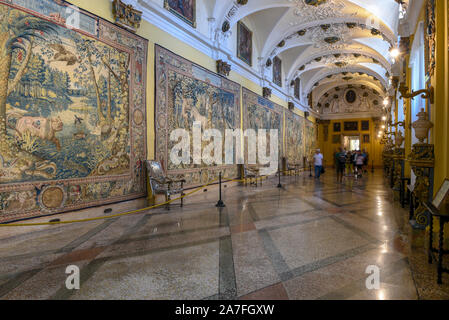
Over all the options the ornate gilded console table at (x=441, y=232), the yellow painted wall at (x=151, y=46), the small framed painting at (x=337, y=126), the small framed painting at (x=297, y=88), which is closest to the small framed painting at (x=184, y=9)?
the yellow painted wall at (x=151, y=46)

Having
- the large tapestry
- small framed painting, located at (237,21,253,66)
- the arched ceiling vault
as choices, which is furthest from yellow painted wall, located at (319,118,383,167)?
the large tapestry

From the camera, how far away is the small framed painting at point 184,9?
298 inches

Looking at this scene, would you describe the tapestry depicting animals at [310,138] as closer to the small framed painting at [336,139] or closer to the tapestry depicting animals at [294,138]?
the tapestry depicting animals at [294,138]

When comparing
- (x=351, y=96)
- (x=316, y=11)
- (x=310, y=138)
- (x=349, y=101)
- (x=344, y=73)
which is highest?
(x=344, y=73)

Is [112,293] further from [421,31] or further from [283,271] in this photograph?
[421,31]

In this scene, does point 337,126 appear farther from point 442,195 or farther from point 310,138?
point 442,195

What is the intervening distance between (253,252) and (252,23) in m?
12.4

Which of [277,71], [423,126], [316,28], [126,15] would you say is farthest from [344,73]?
[126,15]

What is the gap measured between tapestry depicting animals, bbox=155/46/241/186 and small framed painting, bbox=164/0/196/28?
1355 millimetres

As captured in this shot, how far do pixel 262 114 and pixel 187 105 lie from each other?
22.2 feet

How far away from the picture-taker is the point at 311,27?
13.1m

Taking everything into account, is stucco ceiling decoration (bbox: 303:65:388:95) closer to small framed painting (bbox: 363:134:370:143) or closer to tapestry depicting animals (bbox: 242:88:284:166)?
small framed painting (bbox: 363:134:370:143)

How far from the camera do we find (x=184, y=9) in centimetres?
809
